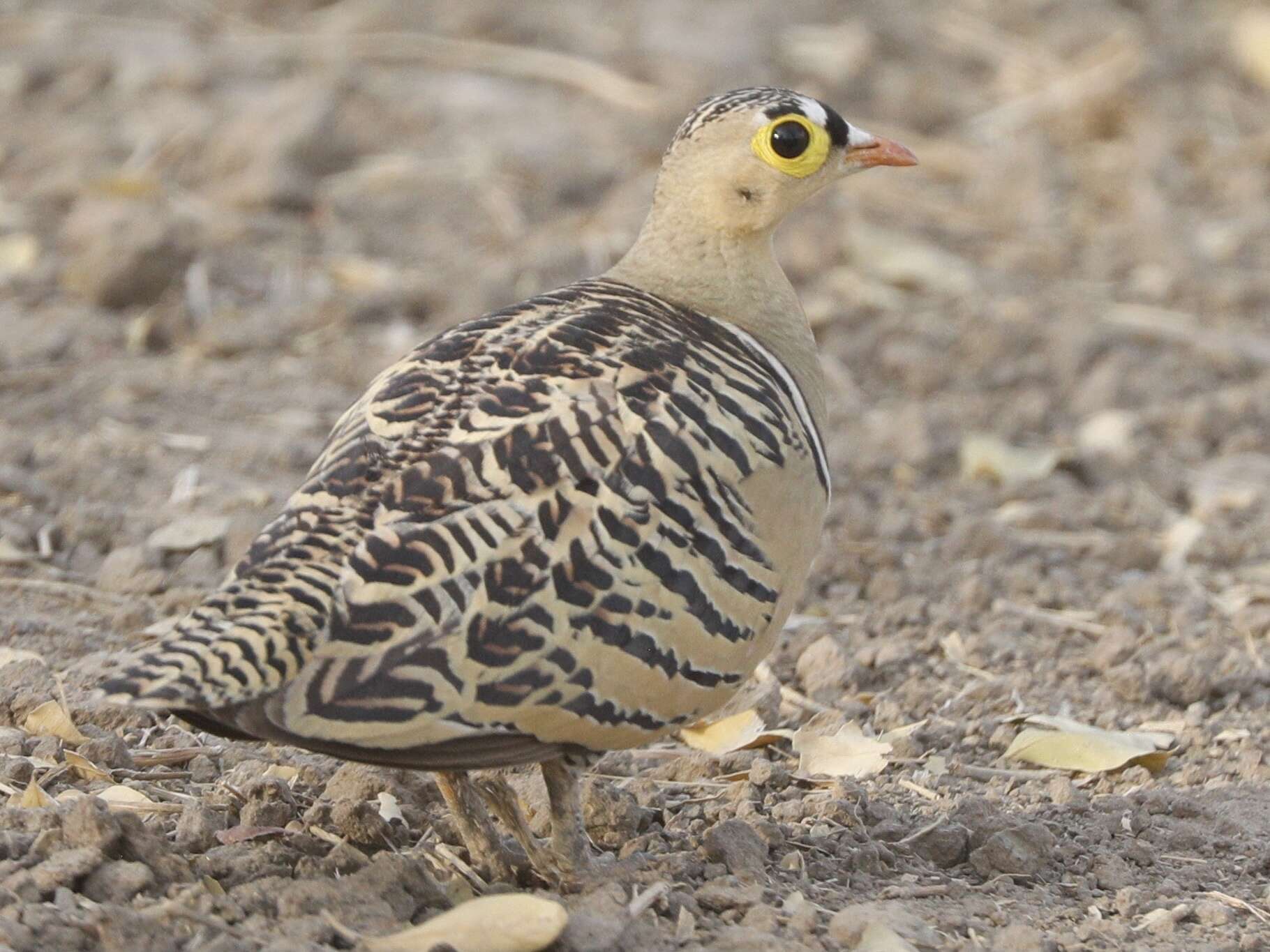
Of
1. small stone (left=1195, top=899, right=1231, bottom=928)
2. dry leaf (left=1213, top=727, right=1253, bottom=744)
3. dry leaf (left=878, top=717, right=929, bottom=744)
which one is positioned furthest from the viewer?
dry leaf (left=1213, top=727, right=1253, bottom=744)

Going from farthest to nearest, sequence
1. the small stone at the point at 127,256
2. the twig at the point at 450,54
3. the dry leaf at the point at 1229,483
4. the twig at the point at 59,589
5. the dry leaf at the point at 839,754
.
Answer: the twig at the point at 450,54, the small stone at the point at 127,256, the dry leaf at the point at 1229,483, the twig at the point at 59,589, the dry leaf at the point at 839,754

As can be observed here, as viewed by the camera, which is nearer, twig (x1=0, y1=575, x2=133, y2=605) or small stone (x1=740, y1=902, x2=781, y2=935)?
small stone (x1=740, y1=902, x2=781, y2=935)

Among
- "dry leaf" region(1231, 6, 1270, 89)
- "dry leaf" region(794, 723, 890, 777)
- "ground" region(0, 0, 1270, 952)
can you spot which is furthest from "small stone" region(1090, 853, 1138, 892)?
"dry leaf" region(1231, 6, 1270, 89)

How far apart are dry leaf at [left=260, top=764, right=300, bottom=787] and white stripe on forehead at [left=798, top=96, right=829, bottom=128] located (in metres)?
1.91

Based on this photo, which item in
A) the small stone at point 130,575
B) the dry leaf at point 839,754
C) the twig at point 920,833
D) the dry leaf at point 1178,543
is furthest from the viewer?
the dry leaf at point 1178,543

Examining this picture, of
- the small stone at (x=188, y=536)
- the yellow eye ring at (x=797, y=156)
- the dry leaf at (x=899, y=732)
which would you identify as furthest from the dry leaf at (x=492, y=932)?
the small stone at (x=188, y=536)

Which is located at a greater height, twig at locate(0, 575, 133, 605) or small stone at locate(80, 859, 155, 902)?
twig at locate(0, 575, 133, 605)

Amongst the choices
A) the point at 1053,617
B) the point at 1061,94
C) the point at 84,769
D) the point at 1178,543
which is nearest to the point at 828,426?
the point at 1053,617

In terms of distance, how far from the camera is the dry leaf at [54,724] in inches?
157

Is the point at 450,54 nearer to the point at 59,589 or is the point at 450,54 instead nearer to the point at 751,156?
the point at 59,589

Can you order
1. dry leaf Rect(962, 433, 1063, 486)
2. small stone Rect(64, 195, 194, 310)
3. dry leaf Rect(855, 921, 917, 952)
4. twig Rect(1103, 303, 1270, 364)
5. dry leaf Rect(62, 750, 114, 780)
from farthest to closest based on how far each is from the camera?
twig Rect(1103, 303, 1270, 364), small stone Rect(64, 195, 194, 310), dry leaf Rect(962, 433, 1063, 486), dry leaf Rect(62, 750, 114, 780), dry leaf Rect(855, 921, 917, 952)

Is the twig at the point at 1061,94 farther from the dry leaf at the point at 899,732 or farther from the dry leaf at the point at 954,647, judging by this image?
the dry leaf at the point at 899,732

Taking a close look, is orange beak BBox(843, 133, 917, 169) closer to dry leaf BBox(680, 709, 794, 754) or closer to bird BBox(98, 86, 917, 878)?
bird BBox(98, 86, 917, 878)

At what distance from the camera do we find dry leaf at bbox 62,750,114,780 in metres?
3.83
